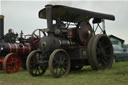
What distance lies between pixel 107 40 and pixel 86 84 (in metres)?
3.76

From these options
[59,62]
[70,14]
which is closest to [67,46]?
[59,62]

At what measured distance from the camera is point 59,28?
7570mm

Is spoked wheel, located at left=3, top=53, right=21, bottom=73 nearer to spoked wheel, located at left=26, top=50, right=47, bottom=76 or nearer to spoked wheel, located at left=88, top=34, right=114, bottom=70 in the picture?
spoked wheel, located at left=26, top=50, right=47, bottom=76

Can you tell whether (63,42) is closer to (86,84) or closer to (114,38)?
(86,84)

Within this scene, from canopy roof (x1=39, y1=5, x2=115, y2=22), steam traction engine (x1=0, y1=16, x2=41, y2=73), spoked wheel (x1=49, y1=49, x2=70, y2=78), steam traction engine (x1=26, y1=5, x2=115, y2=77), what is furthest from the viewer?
steam traction engine (x1=0, y1=16, x2=41, y2=73)

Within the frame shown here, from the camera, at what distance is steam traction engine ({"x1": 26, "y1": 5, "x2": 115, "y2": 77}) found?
6.98m

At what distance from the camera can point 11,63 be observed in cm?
904

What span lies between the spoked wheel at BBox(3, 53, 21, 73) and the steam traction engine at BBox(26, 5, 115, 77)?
159 cm

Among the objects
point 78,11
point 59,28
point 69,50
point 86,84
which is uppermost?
point 78,11

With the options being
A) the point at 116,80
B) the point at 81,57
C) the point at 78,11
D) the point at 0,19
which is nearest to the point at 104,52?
the point at 81,57

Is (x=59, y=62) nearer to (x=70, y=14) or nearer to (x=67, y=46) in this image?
(x=67, y=46)

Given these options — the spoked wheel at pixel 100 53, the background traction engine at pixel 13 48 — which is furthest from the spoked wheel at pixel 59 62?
the background traction engine at pixel 13 48

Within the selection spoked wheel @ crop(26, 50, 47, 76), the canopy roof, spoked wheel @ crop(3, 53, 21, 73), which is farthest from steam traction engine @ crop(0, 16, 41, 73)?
spoked wheel @ crop(26, 50, 47, 76)

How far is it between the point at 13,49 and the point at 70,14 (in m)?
2.96
